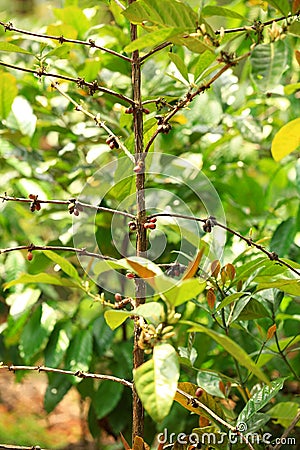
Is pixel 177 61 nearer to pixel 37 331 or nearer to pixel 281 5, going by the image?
pixel 281 5

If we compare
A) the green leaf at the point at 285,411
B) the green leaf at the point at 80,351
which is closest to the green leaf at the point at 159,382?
the green leaf at the point at 285,411

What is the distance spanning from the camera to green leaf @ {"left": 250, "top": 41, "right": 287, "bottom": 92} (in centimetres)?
58

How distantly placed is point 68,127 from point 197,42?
729mm

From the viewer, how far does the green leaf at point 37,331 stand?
1.10 m

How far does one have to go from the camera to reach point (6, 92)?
108cm

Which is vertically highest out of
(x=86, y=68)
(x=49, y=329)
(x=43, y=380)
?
(x=86, y=68)

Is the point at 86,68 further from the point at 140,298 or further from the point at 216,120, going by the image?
the point at 140,298

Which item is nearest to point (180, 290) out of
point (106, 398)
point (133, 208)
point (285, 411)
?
point (285, 411)

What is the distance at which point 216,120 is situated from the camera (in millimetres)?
1241

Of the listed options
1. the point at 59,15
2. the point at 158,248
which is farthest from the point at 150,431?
the point at 59,15

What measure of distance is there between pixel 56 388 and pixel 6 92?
540 millimetres

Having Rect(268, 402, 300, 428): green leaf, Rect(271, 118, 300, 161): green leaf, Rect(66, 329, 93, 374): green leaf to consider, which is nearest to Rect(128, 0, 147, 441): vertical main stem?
Rect(271, 118, 300, 161): green leaf

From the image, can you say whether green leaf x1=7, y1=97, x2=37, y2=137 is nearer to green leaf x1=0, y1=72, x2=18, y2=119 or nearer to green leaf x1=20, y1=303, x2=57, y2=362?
green leaf x1=0, y1=72, x2=18, y2=119

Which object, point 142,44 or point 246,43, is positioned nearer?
point 142,44
